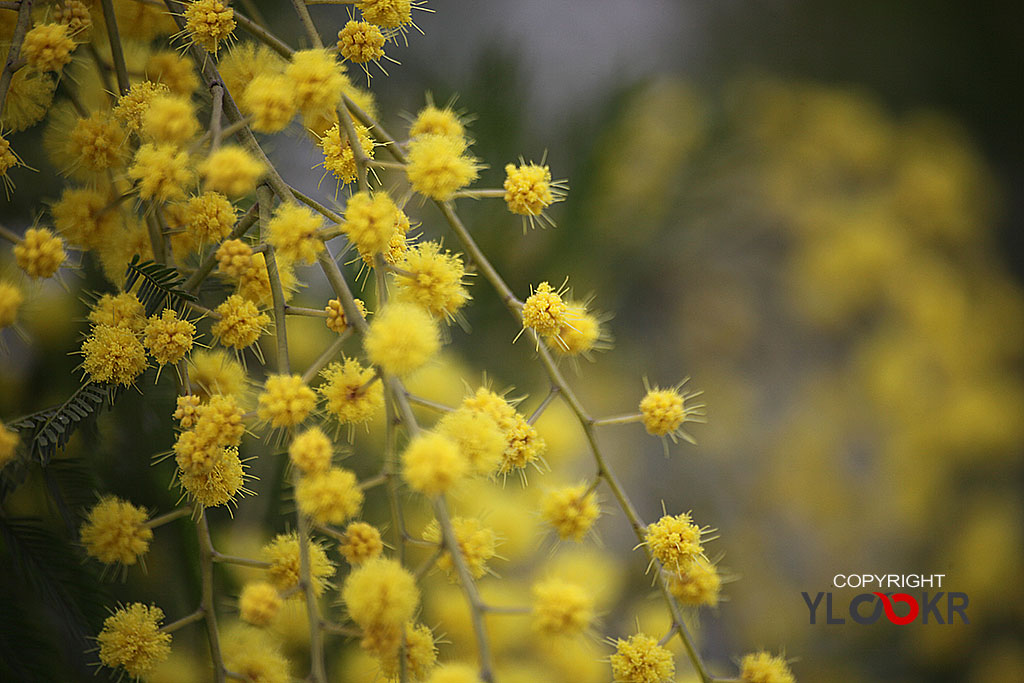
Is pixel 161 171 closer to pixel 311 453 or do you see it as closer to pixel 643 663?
pixel 311 453

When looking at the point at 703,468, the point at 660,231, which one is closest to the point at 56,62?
the point at 660,231

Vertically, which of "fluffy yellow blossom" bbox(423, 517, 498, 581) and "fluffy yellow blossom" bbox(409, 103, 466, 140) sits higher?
"fluffy yellow blossom" bbox(409, 103, 466, 140)

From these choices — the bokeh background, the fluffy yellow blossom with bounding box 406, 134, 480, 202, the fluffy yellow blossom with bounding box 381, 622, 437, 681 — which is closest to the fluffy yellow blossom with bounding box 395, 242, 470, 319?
the fluffy yellow blossom with bounding box 406, 134, 480, 202

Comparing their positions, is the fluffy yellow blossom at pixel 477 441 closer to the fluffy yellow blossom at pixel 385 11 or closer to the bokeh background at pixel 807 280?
the fluffy yellow blossom at pixel 385 11

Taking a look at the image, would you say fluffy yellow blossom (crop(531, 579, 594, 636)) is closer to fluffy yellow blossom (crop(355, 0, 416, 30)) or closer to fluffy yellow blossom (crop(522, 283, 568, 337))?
fluffy yellow blossom (crop(522, 283, 568, 337))

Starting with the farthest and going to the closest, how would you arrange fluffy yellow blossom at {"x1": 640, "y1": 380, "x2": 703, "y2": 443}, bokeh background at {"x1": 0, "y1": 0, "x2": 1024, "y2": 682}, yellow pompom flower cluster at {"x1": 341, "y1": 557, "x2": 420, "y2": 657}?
bokeh background at {"x1": 0, "y1": 0, "x2": 1024, "y2": 682} < fluffy yellow blossom at {"x1": 640, "y1": 380, "x2": 703, "y2": 443} < yellow pompom flower cluster at {"x1": 341, "y1": 557, "x2": 420, "y2": 657}

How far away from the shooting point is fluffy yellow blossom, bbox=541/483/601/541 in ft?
1.12


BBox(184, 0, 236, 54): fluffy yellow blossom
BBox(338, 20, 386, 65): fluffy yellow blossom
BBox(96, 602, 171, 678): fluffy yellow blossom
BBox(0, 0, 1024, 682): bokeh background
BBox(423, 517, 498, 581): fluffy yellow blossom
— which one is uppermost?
BBox(0, 0, 1024, 682): bokeh background

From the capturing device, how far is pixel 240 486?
1.04ft

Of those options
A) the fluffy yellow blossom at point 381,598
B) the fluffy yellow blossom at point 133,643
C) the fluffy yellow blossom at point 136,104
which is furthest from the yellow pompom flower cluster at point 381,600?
the fluffy yellow blossom at point 136,104

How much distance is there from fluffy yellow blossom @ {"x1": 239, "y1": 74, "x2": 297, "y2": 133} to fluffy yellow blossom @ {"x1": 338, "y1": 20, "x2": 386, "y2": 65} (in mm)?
60

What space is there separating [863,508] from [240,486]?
968 mm

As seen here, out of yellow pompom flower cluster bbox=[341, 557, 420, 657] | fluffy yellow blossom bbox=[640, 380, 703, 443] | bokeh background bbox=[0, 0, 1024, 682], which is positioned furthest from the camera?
bokeh background bbox=[0, 0, 1024, 682]

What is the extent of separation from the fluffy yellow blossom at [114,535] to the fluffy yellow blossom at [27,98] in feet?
0.60
